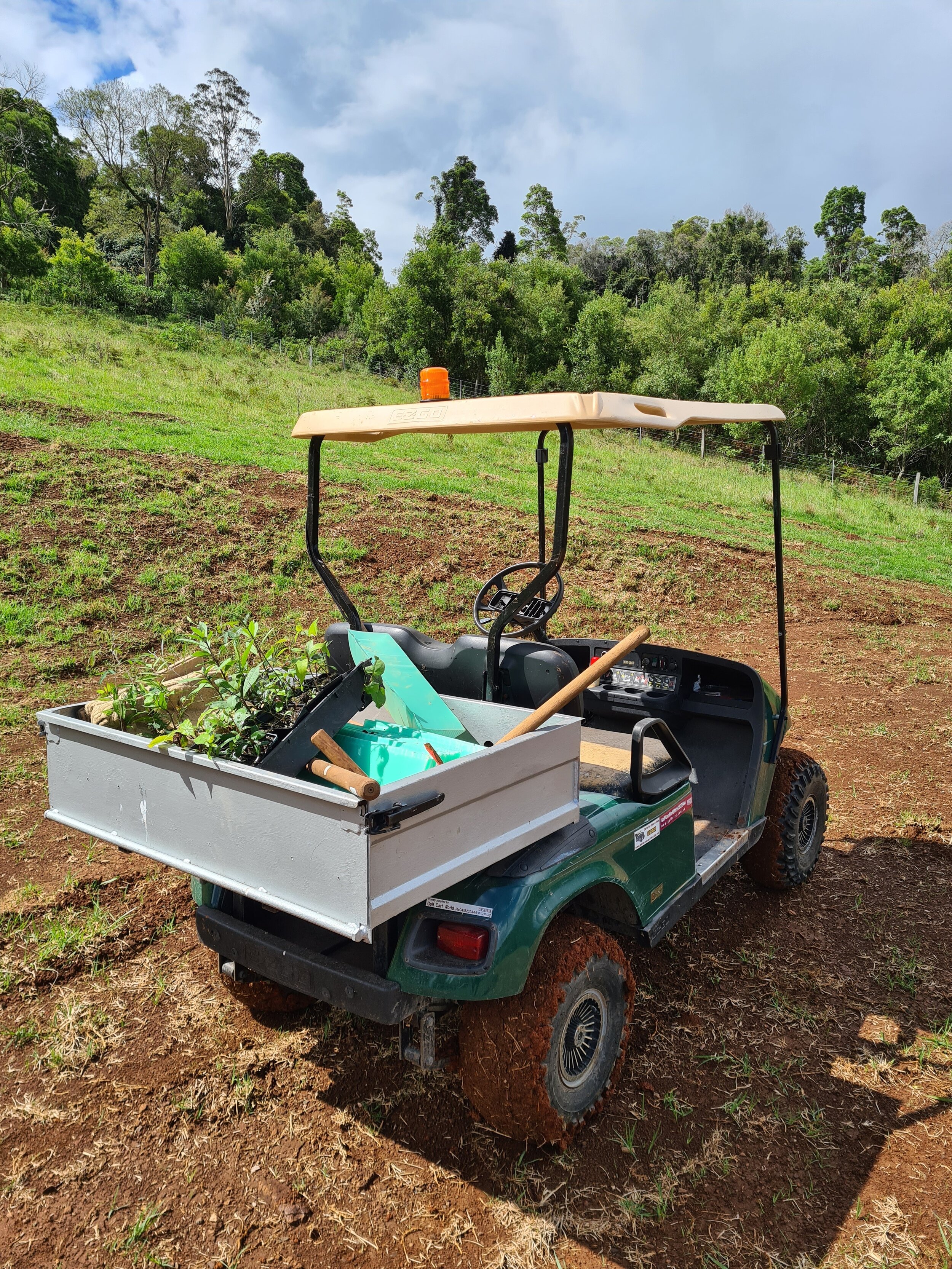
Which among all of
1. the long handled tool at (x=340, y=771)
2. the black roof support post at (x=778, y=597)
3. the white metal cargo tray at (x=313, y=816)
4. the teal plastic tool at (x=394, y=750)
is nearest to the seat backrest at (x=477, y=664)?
the white metal cargo tray at (x=313, y=816)

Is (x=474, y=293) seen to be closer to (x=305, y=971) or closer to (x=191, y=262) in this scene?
(x=191, y=262)

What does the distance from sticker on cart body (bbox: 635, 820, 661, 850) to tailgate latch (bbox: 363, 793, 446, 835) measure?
956mm

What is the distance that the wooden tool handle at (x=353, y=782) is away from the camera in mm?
1609

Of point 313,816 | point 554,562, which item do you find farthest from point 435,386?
point 313,816

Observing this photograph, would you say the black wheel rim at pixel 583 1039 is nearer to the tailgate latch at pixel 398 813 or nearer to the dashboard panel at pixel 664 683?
the tailgate latch at pixel 398 813

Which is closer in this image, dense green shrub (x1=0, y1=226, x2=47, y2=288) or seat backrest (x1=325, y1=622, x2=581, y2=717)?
seat backrest (x1=325, y1=622, x2=581, y2=717)

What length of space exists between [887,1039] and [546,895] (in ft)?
5.20

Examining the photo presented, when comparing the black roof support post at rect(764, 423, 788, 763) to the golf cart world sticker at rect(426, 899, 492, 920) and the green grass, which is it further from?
the green grass

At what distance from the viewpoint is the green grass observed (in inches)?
425

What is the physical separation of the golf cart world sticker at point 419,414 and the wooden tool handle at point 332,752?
104 centimetres

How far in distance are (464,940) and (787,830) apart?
6.96 ft

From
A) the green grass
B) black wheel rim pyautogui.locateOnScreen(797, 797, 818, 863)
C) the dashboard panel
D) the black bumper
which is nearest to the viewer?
the black bumper

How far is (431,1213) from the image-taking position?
2.05 meters

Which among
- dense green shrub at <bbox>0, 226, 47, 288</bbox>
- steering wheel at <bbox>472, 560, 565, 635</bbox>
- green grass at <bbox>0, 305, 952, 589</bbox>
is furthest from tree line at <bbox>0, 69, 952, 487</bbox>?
steering wheel at <bbox>472, 560, 565, 635</bbox>
